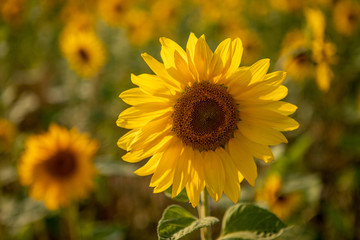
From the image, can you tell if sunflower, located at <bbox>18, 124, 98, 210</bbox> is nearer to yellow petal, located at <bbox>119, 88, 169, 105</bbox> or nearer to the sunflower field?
the sunflower field

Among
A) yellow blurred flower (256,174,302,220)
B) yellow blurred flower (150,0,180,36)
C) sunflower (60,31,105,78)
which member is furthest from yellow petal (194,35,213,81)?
yellow blurred flower (150,0,180,36)

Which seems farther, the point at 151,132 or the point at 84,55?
the point at 84,55

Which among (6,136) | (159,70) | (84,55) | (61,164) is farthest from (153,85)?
(84,55)

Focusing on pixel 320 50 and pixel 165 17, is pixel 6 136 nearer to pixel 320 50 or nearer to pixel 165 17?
pixel 320 50

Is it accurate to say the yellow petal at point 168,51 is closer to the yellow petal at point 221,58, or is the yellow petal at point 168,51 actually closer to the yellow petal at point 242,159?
the yellow petal at point 221,58

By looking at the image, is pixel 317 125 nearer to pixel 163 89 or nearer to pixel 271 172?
pixel 271 172

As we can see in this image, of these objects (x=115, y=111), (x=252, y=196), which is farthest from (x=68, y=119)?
(x=252, y=196)

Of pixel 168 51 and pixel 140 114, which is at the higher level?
pixel 168 51
